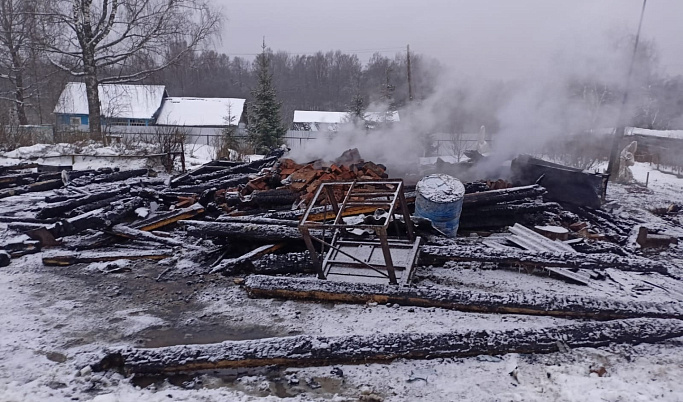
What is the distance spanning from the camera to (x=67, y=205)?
330 inches

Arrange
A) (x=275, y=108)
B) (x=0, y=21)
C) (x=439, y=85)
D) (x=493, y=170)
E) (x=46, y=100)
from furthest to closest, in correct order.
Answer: (x=46, y=100)
(x=275, y=108)
(x=0, y=21)
(x=439, y=85)
(x=493, y=170)

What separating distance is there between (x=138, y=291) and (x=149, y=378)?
2197 millimetres

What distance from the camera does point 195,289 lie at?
5.55 metres

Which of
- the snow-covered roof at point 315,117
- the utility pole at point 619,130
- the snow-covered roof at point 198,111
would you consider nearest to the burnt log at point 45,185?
the utility pole at point 619,130

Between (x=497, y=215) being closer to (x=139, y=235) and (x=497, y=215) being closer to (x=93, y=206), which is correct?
(x=139, y=235)

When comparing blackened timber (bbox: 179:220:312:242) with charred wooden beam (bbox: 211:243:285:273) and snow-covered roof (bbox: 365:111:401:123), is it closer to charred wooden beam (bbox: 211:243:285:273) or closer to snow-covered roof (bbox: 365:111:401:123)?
charred wooden beam (bbox: 211:243:285:273)

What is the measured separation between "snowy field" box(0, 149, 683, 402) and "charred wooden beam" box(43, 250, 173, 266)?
126 millimetres

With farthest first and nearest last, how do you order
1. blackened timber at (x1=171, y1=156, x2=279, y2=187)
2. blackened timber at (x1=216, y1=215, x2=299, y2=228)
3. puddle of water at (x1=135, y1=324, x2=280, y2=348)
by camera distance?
blackened timber at (x1=171, y1=156, x2=279, y2=187) < blackened timber at (x1=216, y1=215, x2=299, y2=228) < puddle of water at (x1=135, y1=324, x2=280, y2=348)

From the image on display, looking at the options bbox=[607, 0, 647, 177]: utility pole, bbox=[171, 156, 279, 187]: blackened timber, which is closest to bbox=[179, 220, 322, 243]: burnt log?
bbox=[171, 156, 279, 187]: blackened timber

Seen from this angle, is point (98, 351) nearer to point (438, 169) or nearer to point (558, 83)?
point (438, 169)

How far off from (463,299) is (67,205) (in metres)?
7.86

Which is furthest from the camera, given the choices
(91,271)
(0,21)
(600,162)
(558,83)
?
(0,21)

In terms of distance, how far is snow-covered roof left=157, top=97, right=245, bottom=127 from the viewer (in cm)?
3872

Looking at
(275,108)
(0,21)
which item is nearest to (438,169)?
(275,108)
